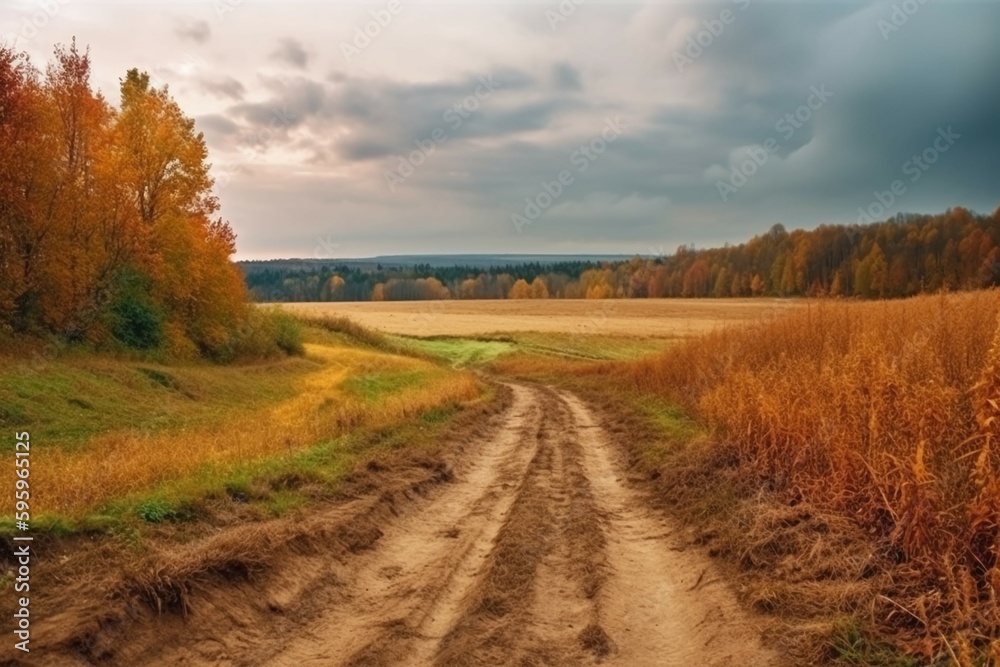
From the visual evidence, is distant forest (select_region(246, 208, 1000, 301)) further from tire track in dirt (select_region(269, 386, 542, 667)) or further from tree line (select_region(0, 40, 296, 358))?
tree line (select_region(0, 40, 296, 358))

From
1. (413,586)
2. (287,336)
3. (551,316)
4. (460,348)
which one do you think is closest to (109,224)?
(287,336)

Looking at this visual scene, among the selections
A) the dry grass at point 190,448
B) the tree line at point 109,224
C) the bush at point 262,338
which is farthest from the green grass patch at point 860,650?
the bush at point 262,338

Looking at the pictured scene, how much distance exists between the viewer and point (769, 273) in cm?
10144

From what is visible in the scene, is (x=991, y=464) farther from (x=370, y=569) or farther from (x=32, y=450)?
(x=32, y=450)

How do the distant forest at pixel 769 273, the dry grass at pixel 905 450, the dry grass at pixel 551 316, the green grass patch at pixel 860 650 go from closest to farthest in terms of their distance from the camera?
the green grass patch at pixel 860 650 < the dry grass at pixel 905 450 < the distant forest at pixel 769 273 < the dry grass at pixel 551 316

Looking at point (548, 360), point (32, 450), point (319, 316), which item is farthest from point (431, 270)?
point (32, 450)

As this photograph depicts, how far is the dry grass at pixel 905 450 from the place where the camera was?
5.02 metres

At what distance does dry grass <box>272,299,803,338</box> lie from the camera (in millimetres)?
67769

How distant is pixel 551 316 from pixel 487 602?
8055 centimetres

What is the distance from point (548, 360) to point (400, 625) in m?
41.1

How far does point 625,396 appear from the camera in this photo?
22.9 m

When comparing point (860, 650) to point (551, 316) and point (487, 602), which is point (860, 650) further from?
point (551, 316)

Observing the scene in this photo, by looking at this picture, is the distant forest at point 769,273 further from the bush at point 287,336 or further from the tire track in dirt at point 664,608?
the bush at point 287,336

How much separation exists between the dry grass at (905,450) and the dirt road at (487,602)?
3.05 feet
